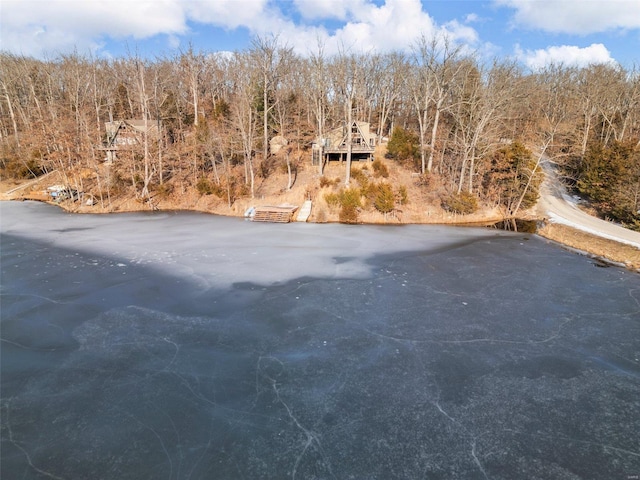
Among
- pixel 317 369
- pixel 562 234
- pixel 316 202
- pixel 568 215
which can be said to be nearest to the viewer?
pixel 317 369

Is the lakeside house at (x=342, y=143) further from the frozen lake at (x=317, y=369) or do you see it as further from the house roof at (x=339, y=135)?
the frozen lake at (x=317, y=369)

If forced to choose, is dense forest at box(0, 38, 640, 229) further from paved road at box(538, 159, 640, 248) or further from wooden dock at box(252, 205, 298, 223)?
wooden dock at box(252, 205, 298, 223)

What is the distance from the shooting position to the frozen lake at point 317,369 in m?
5.54

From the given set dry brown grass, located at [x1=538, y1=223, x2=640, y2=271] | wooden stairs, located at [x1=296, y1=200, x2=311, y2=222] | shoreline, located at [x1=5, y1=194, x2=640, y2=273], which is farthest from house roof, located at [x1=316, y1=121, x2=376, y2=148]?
dry brown grass, located at [x1=538, y1=223, x2=640, y2=271]

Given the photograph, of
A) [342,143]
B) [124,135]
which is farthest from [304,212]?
[124,135]

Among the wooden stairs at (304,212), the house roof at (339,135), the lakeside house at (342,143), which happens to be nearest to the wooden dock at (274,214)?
the wooden stairs at (304,212)

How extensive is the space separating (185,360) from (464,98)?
105 feet

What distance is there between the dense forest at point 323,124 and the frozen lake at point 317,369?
503 inches

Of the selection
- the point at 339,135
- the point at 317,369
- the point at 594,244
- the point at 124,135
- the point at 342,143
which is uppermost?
the point at 339,135

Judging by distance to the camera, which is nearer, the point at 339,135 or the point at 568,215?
the point at 568,215

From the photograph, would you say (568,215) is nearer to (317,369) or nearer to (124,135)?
(317,369)

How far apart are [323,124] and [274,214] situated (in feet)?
51.9

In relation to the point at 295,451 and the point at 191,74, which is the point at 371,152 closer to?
the point at 191,74

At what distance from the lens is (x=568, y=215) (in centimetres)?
2280
